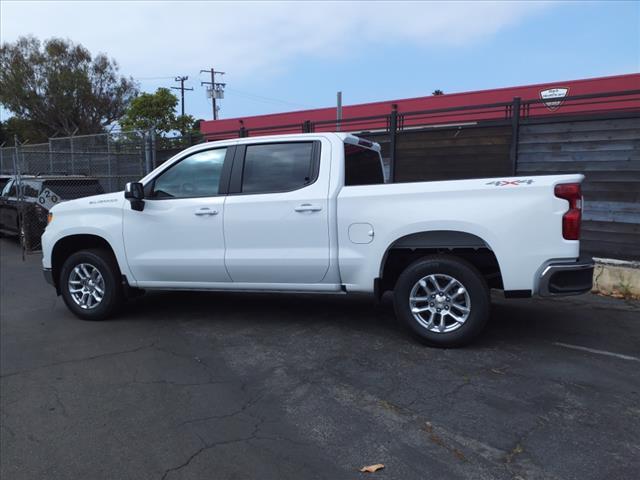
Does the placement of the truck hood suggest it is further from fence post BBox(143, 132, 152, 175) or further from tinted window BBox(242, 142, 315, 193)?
fence post BBox(143, 132, 152, 175)

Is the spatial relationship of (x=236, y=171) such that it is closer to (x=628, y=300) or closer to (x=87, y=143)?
(x=628, y=300)

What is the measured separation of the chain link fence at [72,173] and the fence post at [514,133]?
820 centimetres

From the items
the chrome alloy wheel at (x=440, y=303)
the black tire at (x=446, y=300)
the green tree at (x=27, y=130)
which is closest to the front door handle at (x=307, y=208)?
the black tire at (x=446, y=300)

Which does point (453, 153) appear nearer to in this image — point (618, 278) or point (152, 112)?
point (618, 278)

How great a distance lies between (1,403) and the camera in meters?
4.00

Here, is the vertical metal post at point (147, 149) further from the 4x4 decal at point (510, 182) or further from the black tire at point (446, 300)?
the 4x4 decal at point (510, 182)

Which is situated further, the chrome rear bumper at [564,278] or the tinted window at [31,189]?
the tinted window at [31,189]

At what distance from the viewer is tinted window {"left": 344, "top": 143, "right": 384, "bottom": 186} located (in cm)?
543

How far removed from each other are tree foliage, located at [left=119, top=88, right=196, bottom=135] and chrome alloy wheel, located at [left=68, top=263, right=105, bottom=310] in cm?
3572

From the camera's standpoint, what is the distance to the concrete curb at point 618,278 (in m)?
6.86

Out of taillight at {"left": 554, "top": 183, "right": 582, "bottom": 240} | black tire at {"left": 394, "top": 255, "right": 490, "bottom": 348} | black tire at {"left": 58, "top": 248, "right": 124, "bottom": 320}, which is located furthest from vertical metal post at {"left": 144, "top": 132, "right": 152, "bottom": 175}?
taillight at {"left": 554, "top": 183, "right": 582, "bottom": 240}

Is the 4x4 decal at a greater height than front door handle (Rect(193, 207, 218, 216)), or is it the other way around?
the 4x4 decal

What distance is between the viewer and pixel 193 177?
5.65 meters

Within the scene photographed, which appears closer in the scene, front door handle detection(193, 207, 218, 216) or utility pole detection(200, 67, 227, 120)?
front door handle detection(193, 207, 218, 216)
